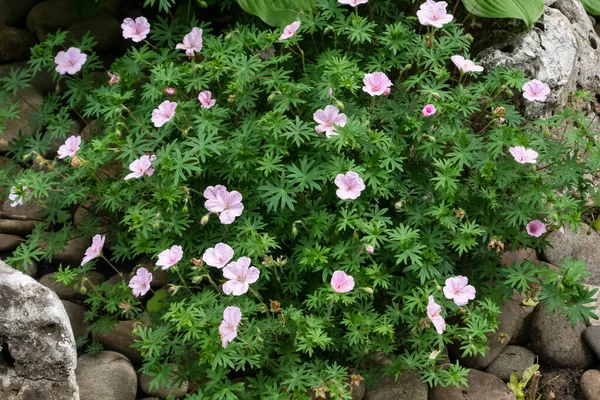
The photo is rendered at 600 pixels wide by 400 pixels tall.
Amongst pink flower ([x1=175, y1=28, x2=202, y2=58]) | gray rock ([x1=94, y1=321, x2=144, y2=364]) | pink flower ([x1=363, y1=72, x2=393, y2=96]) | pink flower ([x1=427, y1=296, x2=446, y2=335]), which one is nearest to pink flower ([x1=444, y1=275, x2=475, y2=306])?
pink flower ([x1=427, y1=296, x2=446, y2=335])

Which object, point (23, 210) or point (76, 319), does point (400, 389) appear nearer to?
point (76, 319)

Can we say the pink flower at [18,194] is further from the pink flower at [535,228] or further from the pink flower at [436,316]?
the pink flower at [535,228]

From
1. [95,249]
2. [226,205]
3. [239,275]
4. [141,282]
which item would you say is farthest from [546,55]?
[95,249]

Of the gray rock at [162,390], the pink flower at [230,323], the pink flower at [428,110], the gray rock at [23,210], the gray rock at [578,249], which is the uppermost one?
the pink flower at [428,110]

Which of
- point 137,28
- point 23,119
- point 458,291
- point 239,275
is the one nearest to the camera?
point 239,275

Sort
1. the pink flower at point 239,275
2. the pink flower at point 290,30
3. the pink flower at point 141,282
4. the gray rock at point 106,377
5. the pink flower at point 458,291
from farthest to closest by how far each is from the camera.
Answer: the pink flower at point 290,30 < the gray rock at point 106,377 < the pink flower at point 141,282 < the pink flower at point 458,291 < the pink flower at point 239,275

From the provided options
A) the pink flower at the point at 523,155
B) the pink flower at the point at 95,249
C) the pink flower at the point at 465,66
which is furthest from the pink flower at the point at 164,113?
the pink flower at the point at 523,155

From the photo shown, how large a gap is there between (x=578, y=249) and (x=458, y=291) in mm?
1115

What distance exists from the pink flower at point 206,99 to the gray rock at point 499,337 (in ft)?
5.04

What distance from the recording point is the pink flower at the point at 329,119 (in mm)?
3225

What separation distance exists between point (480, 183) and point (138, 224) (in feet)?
4.81

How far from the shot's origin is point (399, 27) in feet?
A: 11.8

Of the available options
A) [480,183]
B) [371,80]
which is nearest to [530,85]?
[480,183]

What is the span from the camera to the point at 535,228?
3387 millimetres
